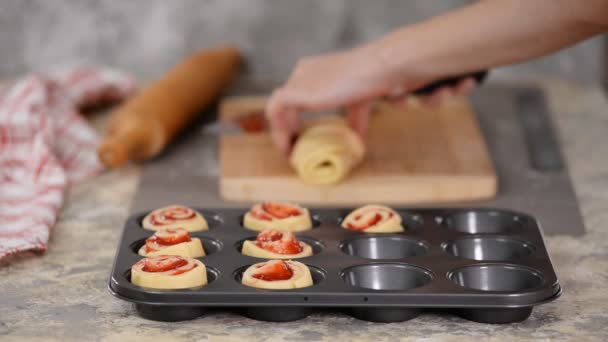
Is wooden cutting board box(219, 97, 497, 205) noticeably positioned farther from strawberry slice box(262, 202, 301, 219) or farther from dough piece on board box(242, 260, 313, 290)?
dough piece on board box(242, 260, 313, 290)

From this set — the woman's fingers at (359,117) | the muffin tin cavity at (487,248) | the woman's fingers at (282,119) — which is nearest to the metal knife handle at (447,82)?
the woman's fingers at (359,117)

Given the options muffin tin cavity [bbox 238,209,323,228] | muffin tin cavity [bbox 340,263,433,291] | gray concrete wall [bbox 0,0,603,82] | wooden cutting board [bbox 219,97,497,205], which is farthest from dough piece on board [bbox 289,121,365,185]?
gray concrete wall [bbox 0,0,603,82]

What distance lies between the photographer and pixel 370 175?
74.5 inches

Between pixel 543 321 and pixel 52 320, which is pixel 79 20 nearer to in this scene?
pixel 52 320

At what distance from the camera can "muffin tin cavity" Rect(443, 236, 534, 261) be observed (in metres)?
1.45

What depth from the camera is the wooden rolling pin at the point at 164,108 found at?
78.7 inches

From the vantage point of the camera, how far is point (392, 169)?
193cm

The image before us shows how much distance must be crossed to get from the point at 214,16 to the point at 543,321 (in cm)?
157

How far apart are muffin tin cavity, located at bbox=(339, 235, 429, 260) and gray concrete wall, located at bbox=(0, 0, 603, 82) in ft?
4.20

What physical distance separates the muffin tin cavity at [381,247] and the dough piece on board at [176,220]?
0.22 meters

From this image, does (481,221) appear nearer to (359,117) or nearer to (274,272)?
(274,272)

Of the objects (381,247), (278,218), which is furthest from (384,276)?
(278,218)

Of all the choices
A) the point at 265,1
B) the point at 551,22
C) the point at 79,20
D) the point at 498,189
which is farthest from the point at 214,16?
the point at 551,22

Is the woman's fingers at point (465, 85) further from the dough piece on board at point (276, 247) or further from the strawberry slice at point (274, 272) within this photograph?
the strawberry slice at point (274, 272)
